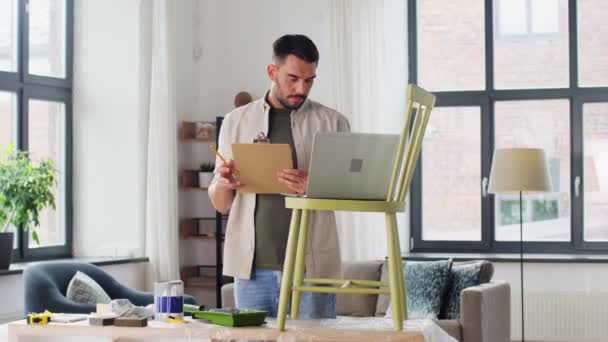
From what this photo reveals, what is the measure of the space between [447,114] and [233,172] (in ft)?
15.1

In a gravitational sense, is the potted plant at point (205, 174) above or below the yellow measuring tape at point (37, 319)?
above

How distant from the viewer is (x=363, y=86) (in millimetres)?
7016

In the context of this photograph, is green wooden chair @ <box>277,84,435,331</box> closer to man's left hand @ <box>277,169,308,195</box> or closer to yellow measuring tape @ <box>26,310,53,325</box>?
man's left hand @ <box>277,169,308,195</box>

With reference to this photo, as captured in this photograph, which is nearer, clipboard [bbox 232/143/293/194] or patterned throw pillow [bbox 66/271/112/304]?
clipboard [bbox 232/143/293/194]

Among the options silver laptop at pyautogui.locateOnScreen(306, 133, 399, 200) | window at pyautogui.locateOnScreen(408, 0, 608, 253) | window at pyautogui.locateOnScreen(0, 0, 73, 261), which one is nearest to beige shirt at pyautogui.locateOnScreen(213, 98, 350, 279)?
silver laptop at pyautogui.locateOnScreen(306, 133, 399, 200)

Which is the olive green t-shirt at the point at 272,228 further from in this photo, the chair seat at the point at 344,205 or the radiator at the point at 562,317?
the radiator at the point at 562,317

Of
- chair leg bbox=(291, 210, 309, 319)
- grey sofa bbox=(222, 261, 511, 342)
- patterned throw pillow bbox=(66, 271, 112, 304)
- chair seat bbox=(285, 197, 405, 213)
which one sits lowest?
grey sofa bbox=(222, 261, 511, 342)

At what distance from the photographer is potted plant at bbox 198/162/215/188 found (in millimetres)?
7152

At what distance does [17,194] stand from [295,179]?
3259 millimetres

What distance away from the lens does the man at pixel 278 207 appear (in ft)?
9.76

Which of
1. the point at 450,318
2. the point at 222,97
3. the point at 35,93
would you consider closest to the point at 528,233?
the point at 450,318

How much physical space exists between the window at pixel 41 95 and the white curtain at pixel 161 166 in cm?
60

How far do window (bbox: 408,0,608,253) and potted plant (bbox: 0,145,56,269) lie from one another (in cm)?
287

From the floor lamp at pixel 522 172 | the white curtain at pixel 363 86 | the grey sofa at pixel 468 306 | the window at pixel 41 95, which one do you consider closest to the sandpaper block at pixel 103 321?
the grey sofa at pixel 468 306
